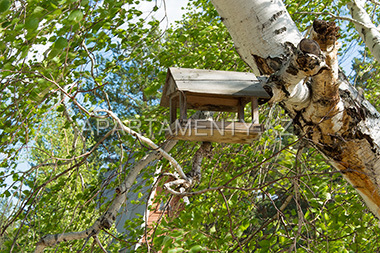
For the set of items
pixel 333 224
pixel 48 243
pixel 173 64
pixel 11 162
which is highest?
pixel 173 64

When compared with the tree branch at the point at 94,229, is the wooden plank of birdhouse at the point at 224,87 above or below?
above

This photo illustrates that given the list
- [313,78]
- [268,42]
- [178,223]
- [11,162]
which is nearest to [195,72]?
[268,42]

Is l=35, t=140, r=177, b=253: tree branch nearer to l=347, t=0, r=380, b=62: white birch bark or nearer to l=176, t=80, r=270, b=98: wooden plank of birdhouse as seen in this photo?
l=176, t=80, r=270, b=98: wooden plank of birdhouse

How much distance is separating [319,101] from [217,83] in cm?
48

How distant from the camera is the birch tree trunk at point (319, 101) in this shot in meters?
1.70

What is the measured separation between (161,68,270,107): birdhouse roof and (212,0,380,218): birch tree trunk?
0.33 feet

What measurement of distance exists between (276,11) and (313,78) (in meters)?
0.36

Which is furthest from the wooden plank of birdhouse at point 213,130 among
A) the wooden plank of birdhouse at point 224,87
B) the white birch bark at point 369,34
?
the white birch bark at point 369,34

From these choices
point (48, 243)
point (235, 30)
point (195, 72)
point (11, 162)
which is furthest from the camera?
point (11, 162)

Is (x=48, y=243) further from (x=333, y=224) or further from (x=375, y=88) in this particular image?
(x=375, y=88)

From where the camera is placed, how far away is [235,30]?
183 centimetres

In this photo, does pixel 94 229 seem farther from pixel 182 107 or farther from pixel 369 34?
pixel 369 34

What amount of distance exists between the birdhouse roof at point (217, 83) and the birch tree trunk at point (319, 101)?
0.33 ft

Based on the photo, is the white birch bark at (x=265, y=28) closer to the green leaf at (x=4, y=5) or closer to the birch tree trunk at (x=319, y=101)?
the birch tree trunk at (x=319, y=101)
